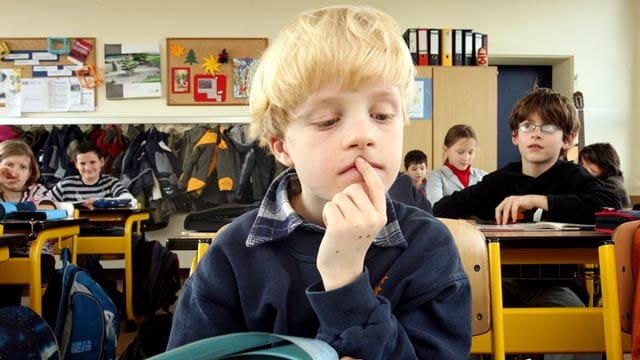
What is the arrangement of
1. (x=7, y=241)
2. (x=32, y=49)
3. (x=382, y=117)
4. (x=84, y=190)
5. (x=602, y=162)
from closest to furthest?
(x=382, y=117) < (x=7, y=241) < (x=602, y=162) < (x=84, y=190) < (x=32, y=49)

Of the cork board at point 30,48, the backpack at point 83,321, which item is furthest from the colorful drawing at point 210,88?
the backpack at point 83,321

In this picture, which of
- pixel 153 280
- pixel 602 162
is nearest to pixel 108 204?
pixel 153 280

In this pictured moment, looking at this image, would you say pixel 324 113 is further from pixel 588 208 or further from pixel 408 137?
pixel 408 137

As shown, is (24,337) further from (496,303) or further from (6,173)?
(6,173)

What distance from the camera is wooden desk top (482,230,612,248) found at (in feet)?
4.42

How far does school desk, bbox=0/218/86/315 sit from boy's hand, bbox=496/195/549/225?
182 cm

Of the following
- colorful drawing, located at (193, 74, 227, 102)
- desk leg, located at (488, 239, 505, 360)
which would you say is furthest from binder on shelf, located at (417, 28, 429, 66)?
desk leg, located at (488, 239, 505, 360)

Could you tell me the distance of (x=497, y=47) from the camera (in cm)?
537

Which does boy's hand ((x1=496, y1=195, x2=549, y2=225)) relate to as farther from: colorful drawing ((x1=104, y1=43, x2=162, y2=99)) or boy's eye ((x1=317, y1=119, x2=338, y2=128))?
colorful drawing ((x1=104, y1=43, x2=162, y2=99))

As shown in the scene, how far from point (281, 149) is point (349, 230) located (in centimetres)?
23

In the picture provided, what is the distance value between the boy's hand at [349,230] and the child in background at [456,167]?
2896mm

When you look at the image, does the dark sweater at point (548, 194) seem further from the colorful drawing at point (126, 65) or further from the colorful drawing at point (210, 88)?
the colorful drawing at point (126, 65)

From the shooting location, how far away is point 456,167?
363 cm

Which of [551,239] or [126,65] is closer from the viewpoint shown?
[551,239]
